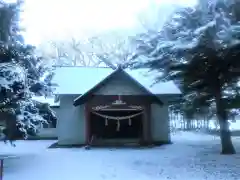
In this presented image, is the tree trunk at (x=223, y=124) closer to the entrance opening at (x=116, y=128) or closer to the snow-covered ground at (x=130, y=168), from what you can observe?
the snow-covered ground at (x=130, y=168)

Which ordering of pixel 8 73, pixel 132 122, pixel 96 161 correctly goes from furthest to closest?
pixel 132 122 < pixel 96 161 < pixel 8 73

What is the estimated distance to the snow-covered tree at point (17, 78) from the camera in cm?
1079

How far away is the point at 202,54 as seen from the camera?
44.0ft

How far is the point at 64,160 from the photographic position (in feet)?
45.4

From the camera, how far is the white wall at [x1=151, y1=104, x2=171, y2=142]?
843 inches

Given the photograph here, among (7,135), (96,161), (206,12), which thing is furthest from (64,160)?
(206,12)

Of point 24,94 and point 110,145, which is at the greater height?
point 24,94

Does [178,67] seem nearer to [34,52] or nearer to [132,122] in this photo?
[34,52]

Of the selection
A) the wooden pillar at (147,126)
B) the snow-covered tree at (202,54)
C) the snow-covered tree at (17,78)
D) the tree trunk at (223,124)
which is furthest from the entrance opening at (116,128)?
the snow-covered tree at (17,78)

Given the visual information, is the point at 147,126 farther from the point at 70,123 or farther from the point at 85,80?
the point at 85,80

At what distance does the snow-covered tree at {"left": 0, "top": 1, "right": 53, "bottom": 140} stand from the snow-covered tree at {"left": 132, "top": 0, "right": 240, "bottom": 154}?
4453 mm

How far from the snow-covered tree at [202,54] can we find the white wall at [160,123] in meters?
4.79

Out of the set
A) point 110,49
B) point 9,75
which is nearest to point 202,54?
point 9,75

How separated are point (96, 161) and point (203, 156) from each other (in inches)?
179
